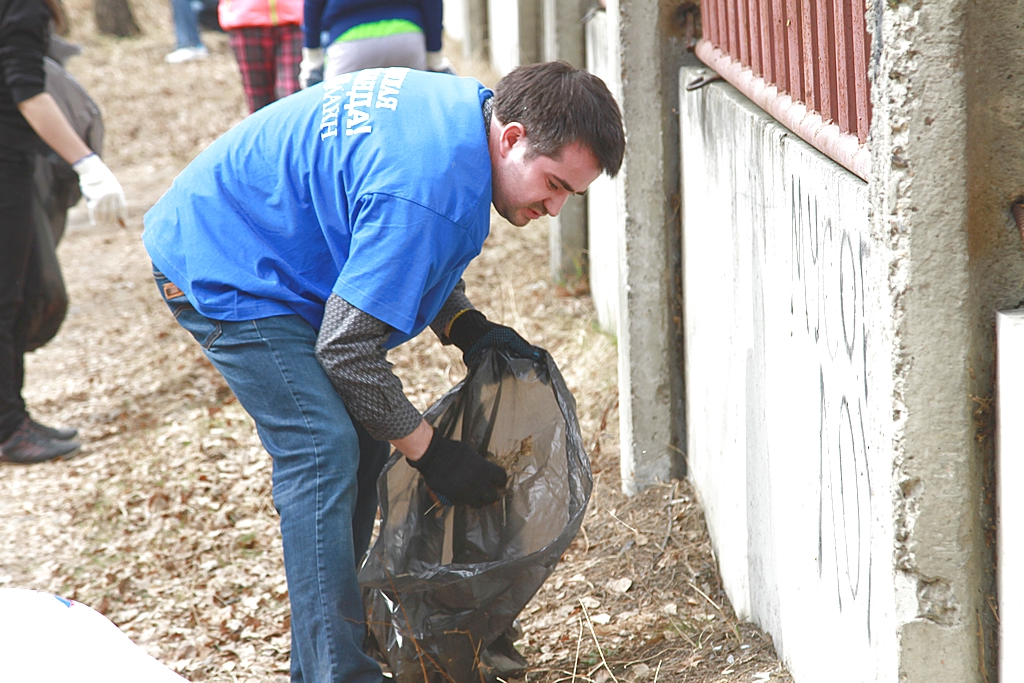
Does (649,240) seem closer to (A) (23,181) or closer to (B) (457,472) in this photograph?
(B) (457,472)

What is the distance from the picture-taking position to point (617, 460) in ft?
13.3

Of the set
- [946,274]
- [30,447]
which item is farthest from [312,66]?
[946,274]

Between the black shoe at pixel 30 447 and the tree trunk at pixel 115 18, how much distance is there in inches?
566

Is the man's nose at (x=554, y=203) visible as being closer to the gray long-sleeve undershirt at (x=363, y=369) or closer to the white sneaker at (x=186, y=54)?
the gray long-sleeve undershirt at (x=363, y=369)

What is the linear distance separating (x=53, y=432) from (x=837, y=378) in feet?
13.4

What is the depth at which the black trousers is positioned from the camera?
4.51m

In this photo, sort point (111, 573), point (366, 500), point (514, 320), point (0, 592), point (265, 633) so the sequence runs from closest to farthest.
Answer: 1. point (0, 592)
2. point (366, 500)
3. point (265, 633)
4. point (111, 573)
5. point (514, 320)

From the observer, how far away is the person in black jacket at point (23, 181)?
168 inches

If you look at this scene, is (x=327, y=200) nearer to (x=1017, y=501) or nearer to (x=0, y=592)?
(x=0, y=592)

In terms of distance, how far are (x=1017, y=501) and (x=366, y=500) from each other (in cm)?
187

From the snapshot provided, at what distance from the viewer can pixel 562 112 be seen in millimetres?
2135

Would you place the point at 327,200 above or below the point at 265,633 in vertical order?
above

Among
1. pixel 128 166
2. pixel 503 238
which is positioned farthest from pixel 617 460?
pixel 128 166

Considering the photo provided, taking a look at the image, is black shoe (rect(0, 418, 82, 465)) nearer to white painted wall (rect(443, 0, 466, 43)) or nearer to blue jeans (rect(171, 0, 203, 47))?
white painted wall (rect(443, 0, 466, 43))
